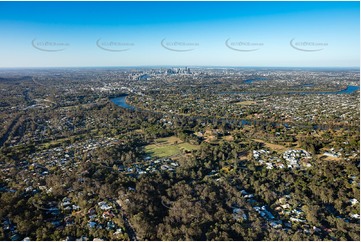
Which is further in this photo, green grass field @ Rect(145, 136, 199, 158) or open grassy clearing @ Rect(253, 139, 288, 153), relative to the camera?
open grassy clearing @ Rect(253, 139, 288, 153)

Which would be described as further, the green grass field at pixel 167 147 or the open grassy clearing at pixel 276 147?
the open grassy clearing at pixel 276 147

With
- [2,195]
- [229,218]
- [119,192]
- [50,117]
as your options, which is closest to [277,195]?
[229,218]

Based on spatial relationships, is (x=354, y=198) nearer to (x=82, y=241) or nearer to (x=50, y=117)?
(x=82, y=241)

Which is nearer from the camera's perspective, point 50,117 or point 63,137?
point 63,137

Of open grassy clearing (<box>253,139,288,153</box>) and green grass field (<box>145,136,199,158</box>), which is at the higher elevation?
open grassy clearing (<box>253,139,288,153</box>)

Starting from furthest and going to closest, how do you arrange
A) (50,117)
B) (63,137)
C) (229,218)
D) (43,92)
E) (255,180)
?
(43,92)
(50,117)
(63,137)
(255,180)
(229,218)

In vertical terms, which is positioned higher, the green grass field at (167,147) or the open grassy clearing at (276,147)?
the open grassy clearing at (276,147)

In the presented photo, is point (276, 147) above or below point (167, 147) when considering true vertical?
above

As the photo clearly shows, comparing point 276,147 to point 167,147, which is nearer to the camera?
point 276,147
